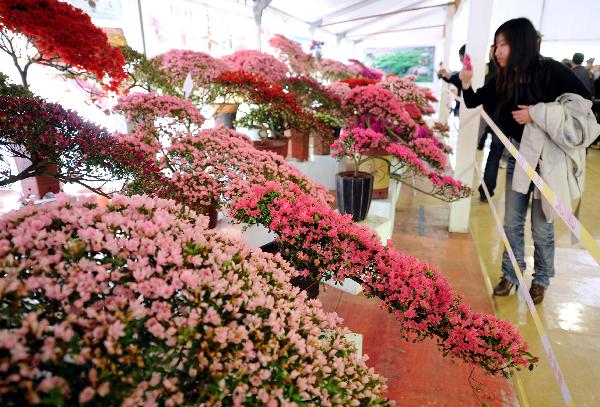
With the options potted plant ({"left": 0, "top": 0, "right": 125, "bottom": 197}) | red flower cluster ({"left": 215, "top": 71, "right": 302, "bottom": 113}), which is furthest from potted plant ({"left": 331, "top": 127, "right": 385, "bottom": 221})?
potted plant ({"left": 0, "top": 0, "right": 125, "bottom": 197})

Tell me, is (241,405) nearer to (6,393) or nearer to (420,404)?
(6,393)

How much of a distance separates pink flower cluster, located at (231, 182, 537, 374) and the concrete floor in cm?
75

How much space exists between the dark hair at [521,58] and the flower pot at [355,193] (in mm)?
880

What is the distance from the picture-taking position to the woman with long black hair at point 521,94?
173cm

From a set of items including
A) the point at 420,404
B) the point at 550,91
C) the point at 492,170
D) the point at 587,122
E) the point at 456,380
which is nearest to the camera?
the point at 420,404

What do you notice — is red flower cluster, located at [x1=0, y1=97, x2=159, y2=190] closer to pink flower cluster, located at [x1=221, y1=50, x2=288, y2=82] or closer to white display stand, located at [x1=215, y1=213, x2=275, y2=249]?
white display stand, located at [x1=215, y1=213, x2=275, y2=249]

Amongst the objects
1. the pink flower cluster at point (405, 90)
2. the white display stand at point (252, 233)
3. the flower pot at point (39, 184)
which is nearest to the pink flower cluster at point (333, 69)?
the pink flower cluster at point (405, 90)

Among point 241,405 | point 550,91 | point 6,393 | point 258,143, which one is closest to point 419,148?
point 550,91

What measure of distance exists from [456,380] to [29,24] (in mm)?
1746

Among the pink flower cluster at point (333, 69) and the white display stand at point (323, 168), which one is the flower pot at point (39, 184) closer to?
the white display stand at point (323, 168)

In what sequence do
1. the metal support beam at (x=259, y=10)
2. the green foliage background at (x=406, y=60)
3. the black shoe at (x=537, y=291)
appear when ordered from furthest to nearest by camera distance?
1. the green foliage background at (x=406, y=60)
2. the metal support beam at (x=259, y=10)
3. the black shoe at (x=537, y=291)

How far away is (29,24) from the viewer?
0.96 meters

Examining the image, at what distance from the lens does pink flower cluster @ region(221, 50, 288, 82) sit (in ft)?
8.88

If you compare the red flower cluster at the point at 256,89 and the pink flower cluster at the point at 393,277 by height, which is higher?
the red flower cluster at the point at 256,89
